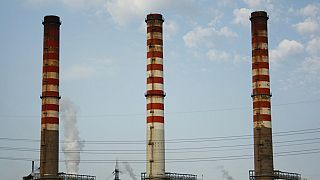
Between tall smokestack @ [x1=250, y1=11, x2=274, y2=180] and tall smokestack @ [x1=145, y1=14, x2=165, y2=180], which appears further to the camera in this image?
tall smokestack @ [x1=145, y1=14, x2=165, y2=180]

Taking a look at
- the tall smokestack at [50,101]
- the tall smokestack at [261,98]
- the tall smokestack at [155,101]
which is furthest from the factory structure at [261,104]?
the tall smokestack at [50,101]

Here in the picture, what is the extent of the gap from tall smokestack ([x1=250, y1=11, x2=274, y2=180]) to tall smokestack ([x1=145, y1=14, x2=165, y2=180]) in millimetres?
7746

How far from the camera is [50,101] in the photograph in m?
43.3

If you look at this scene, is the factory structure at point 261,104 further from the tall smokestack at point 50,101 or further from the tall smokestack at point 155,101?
the tall smokestack at point 50,101

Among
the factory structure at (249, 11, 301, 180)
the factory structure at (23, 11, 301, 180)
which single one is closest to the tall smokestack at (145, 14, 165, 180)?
the factory structure at (23, 11, 301, 180)

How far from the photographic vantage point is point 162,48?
146 ft

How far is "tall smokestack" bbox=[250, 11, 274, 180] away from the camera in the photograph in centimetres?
4194

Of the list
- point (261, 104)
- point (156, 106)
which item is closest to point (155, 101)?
point (156, 106)

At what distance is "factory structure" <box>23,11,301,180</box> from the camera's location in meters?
42.1

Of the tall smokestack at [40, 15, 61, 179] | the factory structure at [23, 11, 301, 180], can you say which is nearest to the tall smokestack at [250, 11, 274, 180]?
the factory structure at [23, 11, 301, 180]

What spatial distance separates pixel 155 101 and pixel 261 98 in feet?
29.0

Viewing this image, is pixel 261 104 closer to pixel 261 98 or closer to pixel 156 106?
pixel 261 98

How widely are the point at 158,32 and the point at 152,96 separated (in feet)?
18.9

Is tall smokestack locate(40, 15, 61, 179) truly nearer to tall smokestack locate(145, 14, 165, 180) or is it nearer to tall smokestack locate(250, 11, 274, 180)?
tall smokestack locate(145, 14, 165, 180)
